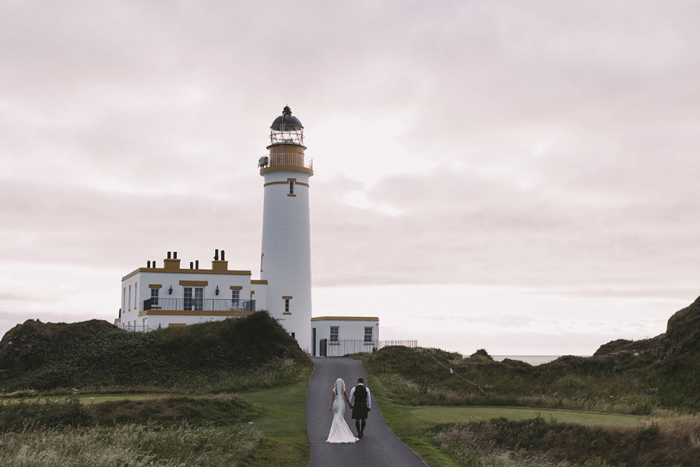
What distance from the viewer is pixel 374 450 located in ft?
64.5

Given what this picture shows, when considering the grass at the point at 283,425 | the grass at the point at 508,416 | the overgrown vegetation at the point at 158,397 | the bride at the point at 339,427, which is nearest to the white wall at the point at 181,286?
the overgrown vegetation at the point at 158,397

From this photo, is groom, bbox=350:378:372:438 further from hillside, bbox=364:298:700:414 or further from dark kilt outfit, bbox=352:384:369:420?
hillside, bbox=364:298:700:414

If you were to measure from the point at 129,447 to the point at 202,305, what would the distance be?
35.1 metres

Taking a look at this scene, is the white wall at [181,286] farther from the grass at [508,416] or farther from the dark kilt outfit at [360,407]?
the dark kilt outfit at [360,407]

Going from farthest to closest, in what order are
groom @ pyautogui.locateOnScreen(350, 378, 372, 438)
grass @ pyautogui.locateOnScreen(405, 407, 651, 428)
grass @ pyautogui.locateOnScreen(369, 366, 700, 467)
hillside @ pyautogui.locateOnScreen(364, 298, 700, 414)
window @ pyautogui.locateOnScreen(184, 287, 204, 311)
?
window @ pyautogui.locateOnScreen(184, 287, 204, 311)
hillside @ pyautogui.locateOnScreen(364, 298, 700, 414)
grass @ pyautogui.locateOnScreen(405, 407, 651, 428)
groom @ pyautogui.locateOnScreen(350, 378, 372, 438)
grass @ pyautogui.locateOnScreen(369, 366, 700, 467)

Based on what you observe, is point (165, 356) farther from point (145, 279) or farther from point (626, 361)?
point (626, 361)

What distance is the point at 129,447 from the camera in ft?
55.8

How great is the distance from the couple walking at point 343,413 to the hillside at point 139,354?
14.6m

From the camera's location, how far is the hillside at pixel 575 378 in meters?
30.4

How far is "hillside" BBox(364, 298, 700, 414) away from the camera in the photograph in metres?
30.4

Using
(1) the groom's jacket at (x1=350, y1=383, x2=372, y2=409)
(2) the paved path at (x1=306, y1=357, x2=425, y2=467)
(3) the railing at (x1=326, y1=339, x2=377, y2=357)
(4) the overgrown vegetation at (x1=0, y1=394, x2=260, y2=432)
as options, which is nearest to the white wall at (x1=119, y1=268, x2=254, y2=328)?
(3) the railing at (x1=326, y1=339, x2=377, y2=357)

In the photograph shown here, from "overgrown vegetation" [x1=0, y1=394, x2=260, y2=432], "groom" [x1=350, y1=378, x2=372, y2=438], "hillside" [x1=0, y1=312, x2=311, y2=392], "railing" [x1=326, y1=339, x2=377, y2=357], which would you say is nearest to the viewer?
"overgrown vegetation" [x1=0, y1=394, x2=260, y2=432]

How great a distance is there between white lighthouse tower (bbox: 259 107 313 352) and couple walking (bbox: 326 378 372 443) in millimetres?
31143

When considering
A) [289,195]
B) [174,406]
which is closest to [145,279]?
[289,195]
